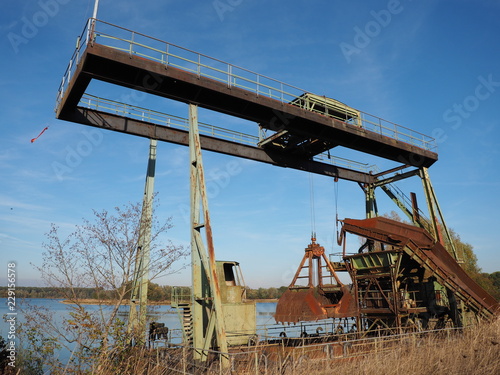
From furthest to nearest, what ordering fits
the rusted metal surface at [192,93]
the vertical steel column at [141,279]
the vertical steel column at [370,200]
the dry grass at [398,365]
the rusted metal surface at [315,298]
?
the vertical steel column at [370,200], the rusted metal surface at [315,298], the rusted metal surface at [192,93], the vertical steel column at [141,279], the dry grass at [398,365]

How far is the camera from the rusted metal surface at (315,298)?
55.0 ft

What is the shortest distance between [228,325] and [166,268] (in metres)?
4.85

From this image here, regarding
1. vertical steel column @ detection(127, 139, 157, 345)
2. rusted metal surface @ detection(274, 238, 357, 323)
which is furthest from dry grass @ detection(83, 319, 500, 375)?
rusted metal surface @ detection(274, 238, 357, 323)

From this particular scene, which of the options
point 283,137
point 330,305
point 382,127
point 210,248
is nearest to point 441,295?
point 330,305

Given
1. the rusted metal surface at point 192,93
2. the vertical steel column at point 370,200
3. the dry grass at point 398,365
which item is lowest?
the dry grass at point 398,365

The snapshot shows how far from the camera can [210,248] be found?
11.1 meters

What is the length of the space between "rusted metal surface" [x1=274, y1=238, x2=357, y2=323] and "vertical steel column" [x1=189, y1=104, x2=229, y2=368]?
573cm

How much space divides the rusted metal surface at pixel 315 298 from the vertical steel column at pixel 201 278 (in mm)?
5725

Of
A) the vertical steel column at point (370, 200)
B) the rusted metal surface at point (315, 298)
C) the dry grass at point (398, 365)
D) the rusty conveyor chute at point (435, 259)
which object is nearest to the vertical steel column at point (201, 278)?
the dry grass at point (398, 365)

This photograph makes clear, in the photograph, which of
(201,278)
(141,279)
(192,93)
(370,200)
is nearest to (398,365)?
(201,278)

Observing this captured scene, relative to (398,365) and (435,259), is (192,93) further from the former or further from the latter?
(435,259)

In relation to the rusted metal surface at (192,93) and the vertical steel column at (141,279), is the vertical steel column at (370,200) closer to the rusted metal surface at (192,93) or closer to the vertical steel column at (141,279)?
the rusted metal surface at (192,93)

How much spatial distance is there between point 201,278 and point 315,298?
7184 millimetres

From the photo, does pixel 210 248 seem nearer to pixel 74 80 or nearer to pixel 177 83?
pixel 177 83
